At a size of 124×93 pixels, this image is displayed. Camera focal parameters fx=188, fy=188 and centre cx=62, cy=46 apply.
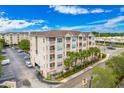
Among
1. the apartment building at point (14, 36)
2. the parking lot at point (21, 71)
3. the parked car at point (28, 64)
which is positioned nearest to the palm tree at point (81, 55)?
the parking lot at point (21, 71)

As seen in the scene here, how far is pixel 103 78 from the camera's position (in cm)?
433

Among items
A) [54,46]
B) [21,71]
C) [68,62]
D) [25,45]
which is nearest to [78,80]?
[68,62]

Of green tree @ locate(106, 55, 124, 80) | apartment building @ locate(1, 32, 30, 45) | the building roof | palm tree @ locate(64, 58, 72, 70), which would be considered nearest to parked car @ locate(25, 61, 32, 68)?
apartment building @ locate(1, 32, 30, 45)

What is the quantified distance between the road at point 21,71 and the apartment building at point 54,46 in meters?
0.21

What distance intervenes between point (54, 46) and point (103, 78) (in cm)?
138

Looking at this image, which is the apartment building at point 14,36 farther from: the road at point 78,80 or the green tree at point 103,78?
the green tree at point 103,78

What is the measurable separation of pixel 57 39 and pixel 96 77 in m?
1.30

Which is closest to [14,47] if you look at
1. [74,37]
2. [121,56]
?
[74,37]

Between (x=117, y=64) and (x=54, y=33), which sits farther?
(x=117, y=64)

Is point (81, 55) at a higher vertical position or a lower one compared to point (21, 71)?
higher

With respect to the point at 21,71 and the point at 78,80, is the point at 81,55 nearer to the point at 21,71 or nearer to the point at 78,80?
the point at 78,80

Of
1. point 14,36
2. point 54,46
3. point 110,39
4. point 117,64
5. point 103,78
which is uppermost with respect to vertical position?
point 14,36

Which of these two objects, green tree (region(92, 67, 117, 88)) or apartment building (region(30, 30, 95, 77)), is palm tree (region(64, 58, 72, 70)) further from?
green tree (region(92, 67, 117, 88))

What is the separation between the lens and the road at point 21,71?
4566 mm
